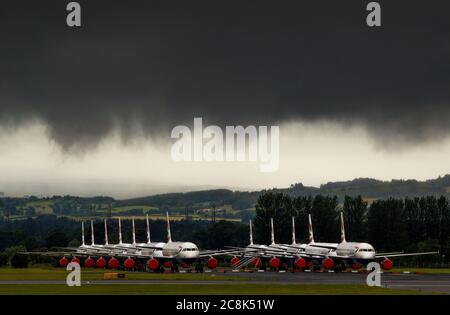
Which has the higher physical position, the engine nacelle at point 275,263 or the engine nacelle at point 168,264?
the engine nacelle at point 168,264

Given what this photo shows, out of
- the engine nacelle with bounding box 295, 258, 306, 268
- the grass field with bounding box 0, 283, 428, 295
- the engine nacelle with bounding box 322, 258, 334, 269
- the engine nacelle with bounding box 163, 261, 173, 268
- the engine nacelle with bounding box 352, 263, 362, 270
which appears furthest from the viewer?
the engine nacelle with bounding box 295, 258, 306, 268

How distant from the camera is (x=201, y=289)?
104 metres

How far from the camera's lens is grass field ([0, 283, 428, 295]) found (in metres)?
98.2

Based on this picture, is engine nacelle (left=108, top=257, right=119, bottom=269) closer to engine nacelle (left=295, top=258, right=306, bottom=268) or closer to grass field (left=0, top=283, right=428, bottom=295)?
engine nacelle (left=295, top=258, right=306, bottom=268)

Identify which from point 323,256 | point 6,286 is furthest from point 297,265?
point 6,286

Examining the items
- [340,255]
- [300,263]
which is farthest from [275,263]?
[340,255]

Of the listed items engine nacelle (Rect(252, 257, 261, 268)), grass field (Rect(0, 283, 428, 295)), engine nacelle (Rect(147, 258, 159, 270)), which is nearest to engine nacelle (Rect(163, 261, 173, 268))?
engine nacelle (Rect(147, 258, 159, 270))

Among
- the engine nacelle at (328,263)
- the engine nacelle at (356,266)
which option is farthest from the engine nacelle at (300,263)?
the engine nacelle at (356,266)

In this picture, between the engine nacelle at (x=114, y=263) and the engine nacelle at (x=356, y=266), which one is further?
the engine nacelle at (x=114, y=263)

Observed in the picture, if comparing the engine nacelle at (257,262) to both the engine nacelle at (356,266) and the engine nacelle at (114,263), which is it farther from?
the engine nacelle at (114,263)

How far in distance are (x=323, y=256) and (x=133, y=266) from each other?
37181 mm

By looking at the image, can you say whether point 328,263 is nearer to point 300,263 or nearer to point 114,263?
point 300,263

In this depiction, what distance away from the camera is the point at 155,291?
101 metres

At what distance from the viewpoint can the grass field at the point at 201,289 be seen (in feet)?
322
